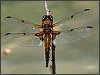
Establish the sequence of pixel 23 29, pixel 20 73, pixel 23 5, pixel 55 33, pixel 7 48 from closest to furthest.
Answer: pixel 55 33 → pixel 23 29 → pixel 20 73 → pixel 7 48 → pixel 23 5

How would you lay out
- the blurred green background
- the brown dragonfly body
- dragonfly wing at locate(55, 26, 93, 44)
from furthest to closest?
the blurred green background < dragonfly wing at locate(55, 26, 93, 44) < the brown dragonfly body

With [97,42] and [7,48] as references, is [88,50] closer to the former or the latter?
[97,42]

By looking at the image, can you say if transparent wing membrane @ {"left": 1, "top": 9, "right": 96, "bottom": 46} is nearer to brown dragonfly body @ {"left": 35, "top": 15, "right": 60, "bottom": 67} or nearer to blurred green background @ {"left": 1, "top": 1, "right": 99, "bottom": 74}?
brown dragonfly body @ {"left": 35, "top": 15, "right": 60, "bottom": 67}

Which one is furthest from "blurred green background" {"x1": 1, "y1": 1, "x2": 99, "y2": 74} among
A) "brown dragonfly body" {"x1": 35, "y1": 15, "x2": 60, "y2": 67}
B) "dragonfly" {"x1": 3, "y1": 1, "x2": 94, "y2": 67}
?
"brown dragonfly body" {"x1": 35, "y1": 15, "x2": 60, "y2": 67}

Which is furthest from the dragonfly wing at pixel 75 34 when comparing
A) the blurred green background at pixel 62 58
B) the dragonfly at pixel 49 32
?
the blurred green background at pixel 62 58

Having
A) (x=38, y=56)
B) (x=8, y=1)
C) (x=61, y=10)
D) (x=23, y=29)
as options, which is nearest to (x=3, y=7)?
(x=8, y=1)

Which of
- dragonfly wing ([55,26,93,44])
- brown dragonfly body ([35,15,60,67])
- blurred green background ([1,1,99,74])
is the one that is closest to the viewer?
brown dragonfly body ([35,15,60,67])

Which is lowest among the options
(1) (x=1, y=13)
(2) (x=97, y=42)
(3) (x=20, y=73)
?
(3) (x=20, y=73)

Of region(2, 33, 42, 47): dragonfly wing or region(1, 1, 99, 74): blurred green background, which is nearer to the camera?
region(2, 33, 42, 47): dragonfly wing
